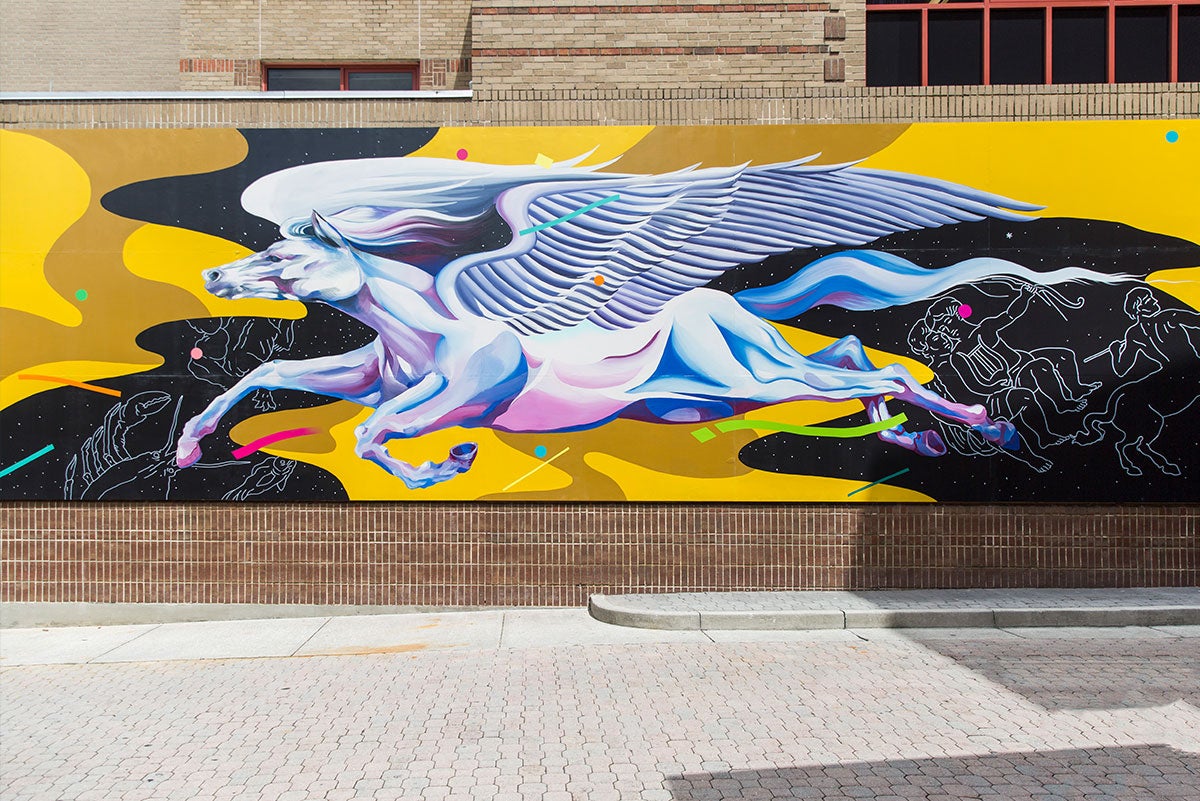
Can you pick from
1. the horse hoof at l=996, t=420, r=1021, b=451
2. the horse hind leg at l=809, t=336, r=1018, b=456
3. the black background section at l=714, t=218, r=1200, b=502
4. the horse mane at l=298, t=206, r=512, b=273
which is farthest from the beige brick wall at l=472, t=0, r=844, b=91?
the horse hoof at l=996, t=420, r=1021, b=451

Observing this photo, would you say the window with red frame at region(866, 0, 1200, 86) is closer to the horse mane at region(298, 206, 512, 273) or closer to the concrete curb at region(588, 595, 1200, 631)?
the horse mane at region(298, 206, 512, 273)

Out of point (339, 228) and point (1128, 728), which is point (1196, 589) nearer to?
point (1128, 728)

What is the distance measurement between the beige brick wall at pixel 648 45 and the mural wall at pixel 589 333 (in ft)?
3.85

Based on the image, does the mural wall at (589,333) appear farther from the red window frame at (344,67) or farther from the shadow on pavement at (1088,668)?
the red window frame at (344,67)

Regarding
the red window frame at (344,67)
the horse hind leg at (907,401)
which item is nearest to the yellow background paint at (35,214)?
the red window frame at (344,67)

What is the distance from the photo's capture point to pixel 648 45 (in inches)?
432

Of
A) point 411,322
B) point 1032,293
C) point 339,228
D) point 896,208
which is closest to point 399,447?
point 411,322

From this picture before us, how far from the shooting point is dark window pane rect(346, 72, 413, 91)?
13312mm

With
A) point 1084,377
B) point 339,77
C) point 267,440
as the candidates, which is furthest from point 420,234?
point 1084,377

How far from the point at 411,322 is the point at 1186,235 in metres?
8.09

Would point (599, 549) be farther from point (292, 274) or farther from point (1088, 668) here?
point (1088, 668)

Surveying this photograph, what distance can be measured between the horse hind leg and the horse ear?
5044 millimetres

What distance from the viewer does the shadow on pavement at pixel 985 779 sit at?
16.2 ft

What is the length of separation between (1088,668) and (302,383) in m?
7.66
